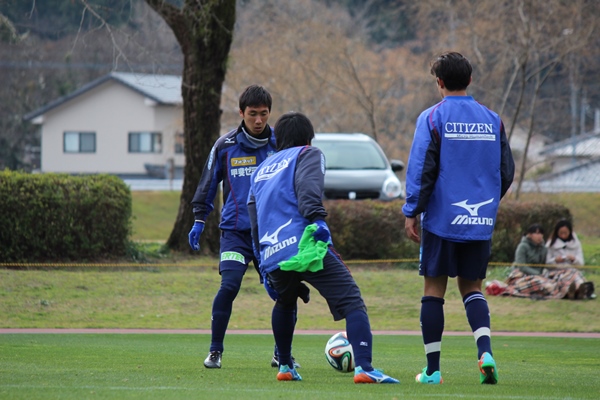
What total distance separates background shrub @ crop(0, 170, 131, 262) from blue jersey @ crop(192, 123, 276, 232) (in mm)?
8500

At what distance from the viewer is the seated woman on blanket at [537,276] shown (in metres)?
14.4

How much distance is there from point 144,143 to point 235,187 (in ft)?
166

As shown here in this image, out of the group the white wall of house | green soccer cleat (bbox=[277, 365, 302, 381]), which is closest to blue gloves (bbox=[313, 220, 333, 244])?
green soccer cleat (bbox=[277, 365, 302, 381])

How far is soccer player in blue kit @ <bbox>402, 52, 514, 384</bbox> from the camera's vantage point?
20.7ft

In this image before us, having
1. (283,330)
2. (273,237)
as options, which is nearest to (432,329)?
(283,330)

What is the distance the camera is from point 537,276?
48.0ft

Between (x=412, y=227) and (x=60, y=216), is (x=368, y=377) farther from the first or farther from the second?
(x=60, y=216)

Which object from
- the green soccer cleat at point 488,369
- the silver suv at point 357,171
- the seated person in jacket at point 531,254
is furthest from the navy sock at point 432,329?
the silver suv at point 357,171

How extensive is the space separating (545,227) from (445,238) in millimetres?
11726

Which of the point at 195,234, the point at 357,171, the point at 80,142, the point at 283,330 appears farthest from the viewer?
the point at 80,142

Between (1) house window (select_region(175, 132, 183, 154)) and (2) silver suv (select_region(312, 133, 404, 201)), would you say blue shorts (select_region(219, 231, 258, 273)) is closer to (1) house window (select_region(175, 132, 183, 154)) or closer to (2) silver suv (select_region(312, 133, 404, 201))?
(2) silver suv (select_region(312, 133, 404, 201))

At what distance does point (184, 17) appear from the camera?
17.2m

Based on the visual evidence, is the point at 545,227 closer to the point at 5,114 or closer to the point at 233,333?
the point at 233,333

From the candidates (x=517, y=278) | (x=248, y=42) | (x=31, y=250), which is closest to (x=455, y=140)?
(x=517, y=278)
